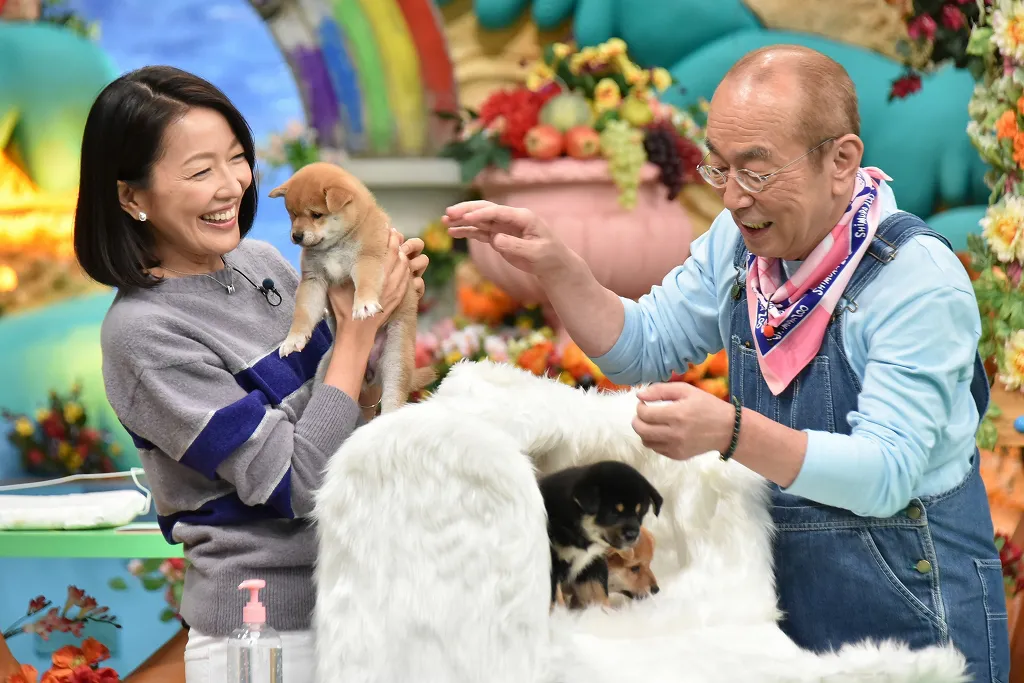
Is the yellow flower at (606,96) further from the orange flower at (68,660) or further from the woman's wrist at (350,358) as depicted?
the orange flower at (68,660)

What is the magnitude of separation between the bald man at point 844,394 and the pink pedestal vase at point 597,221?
6.80ft

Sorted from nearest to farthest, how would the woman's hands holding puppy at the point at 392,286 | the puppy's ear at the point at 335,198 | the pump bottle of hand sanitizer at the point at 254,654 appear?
the pump bottle of hand sanitizer at the point at 254,654 → the woman's hands holding puppy at the point at 392,286 → the puppy's ear at the point at 335,198

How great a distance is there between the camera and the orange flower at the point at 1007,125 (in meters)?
2.62

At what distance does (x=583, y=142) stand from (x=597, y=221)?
0.90ft

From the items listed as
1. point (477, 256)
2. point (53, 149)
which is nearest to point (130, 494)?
point (477, 256)

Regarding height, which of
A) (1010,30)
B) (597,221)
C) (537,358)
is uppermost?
(1010,30)

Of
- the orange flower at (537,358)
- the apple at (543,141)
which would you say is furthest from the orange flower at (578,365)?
the apple at (543,141)

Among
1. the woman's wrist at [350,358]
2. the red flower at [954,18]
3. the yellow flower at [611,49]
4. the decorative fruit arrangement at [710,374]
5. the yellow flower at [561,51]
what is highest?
the red flower at [954,18]

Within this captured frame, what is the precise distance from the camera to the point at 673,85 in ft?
13.6

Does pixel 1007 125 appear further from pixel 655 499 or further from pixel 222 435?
pixel 222 435

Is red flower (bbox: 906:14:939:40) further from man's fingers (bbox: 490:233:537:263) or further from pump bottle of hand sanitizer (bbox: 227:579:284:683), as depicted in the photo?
pump bottle of hand sanitizer (bbox: 227:579:284:683)

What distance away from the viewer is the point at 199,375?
4.95 ft

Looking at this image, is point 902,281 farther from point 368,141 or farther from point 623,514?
point 368,141

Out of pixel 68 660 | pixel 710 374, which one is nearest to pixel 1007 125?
pixel 710 374
